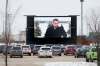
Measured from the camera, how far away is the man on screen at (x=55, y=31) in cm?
9981

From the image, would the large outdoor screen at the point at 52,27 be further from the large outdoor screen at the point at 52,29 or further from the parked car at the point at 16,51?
the parked car at the point at 16,51

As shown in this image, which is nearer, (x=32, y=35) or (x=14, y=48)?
(x=14, y=48)

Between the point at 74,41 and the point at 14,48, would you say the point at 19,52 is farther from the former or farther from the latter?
the point at 74,41

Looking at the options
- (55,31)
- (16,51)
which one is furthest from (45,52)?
(55,31)

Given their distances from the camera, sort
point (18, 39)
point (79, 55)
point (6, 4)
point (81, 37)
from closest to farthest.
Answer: point (6, 4)
point (79, 55)
point (81, 37)
point (18, 39)

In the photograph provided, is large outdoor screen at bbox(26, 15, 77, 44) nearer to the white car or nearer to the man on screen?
the man on screen

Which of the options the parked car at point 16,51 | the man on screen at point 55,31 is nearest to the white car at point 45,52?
the parked car at point 16,51

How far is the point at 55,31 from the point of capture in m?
101

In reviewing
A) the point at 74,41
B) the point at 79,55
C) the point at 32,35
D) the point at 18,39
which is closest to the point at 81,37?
the point at 74,41

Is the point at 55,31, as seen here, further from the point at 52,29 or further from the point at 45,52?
the point at 45,52

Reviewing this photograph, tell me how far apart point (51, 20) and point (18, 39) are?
58.9m

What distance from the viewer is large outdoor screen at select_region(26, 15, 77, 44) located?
100500 mm

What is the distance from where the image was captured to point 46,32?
10088 cm

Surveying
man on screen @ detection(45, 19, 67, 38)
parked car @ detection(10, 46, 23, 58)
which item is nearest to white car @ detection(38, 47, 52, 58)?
parked car @ detection(10, 46, 23, 58)
